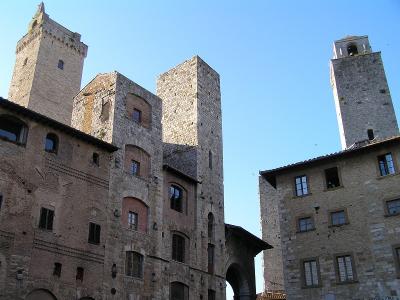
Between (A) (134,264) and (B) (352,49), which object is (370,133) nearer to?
(B) (352,49)

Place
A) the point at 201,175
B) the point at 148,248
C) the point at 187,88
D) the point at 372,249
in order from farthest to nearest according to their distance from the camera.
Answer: the point at 187,88, the point at 201,175, the point at 148,248, the point at 372,249

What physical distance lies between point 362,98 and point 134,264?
22.7 m

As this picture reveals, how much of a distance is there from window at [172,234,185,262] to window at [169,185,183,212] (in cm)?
177

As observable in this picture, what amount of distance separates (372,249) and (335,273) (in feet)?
7.41

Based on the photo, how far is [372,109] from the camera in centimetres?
3697

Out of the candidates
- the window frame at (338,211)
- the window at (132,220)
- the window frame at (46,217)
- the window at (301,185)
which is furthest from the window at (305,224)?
the window frame at (46,217)

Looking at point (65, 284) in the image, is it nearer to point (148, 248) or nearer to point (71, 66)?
point (148, 248)

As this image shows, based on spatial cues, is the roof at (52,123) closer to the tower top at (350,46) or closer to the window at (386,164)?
the window at (386,164)

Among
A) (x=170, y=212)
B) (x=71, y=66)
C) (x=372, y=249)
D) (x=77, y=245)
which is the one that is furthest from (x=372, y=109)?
(x=71, y=66)

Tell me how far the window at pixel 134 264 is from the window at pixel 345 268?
1033cm

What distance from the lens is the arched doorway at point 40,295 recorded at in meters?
20.2

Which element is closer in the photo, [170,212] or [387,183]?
[387,183]


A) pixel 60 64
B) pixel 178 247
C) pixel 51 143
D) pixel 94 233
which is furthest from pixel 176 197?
pixel 60 64

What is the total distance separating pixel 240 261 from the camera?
115 ft
